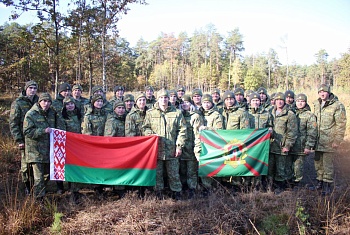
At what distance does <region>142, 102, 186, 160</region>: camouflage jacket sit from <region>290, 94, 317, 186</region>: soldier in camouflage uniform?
2.87 m

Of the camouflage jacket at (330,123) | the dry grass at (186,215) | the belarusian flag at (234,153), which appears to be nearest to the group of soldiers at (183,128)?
the camouflage jacket at (330,123)

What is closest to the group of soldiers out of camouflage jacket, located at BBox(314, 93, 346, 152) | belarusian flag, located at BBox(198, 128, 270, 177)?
camouflage jacket, located at BBox(314, 93, 346, 152)

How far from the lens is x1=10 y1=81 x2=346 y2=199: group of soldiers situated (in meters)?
4.96

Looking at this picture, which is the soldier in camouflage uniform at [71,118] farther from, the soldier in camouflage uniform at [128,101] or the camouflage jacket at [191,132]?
the camouflage jacket at [191,132]

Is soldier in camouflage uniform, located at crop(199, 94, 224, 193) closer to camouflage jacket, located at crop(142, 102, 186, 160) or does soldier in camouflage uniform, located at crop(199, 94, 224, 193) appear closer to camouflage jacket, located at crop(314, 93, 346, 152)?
camouflage jacket, located at crop(142, 102, 186, 160)

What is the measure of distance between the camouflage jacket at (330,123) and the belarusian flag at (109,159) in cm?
392

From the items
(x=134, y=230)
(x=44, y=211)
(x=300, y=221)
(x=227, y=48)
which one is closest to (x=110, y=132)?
(x=44, y=211)

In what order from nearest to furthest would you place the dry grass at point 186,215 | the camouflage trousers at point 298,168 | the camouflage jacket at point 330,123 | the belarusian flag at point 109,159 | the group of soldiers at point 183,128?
the dry grass at point 186,215
the belarusian flag at point 109,159
the group of soldiers at point 183,128
the camouflage jacket at point 330,123
the camouflage trousers at point 298,168

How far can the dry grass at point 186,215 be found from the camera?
12.1 ft

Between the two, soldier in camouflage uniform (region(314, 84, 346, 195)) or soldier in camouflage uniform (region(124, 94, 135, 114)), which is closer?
soldier in camouflage uniform (region(314, 84, 346, 195))

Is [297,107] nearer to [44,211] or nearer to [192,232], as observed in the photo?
[192,232]

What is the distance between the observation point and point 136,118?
17.0 feet

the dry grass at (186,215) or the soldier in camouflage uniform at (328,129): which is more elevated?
the soldier in camouflage uniform at (328,129)

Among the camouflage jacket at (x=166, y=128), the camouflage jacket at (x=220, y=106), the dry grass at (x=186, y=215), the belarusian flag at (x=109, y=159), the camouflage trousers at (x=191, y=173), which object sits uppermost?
the camouflage jacket at (x=220, y=106)
